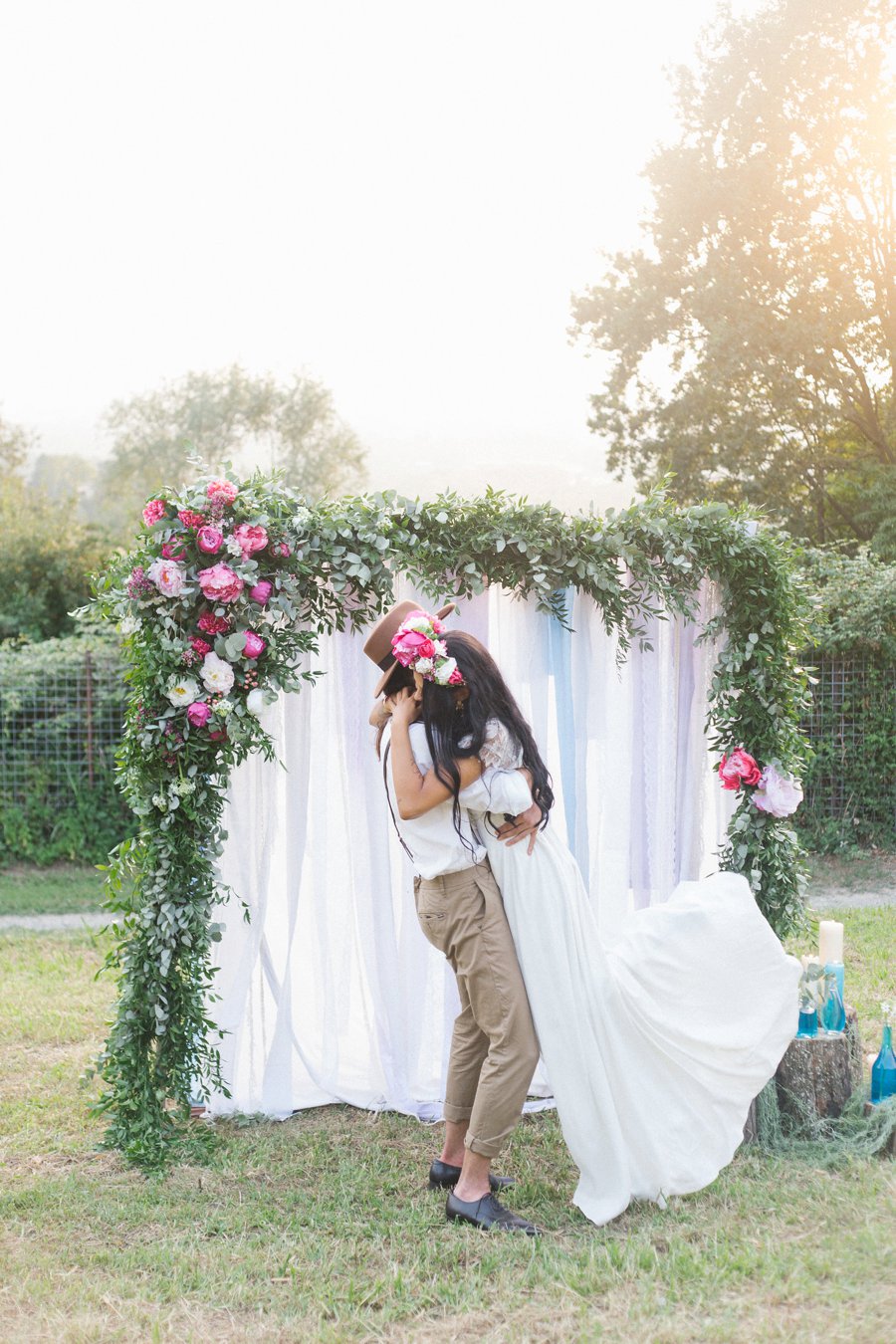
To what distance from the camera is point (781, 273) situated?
55.1ft

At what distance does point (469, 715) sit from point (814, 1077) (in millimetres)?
1921

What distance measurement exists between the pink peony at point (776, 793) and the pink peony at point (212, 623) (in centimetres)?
217

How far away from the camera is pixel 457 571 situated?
14.1ft

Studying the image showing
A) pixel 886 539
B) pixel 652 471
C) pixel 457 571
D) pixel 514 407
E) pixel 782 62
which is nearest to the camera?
pixel 457 571

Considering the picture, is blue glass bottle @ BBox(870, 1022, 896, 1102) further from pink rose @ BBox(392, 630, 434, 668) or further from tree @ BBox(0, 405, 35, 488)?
tree @ BBox(0, 405, 35, 488)

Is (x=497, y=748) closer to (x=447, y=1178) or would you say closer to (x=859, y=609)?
(x=447, y=1178)

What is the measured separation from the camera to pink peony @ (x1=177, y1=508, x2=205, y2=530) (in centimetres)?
397

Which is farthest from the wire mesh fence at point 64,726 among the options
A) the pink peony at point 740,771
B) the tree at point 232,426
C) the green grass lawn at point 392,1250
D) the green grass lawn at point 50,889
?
the tree at point 232,426

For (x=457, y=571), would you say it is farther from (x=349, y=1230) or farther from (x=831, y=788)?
(x=831, y=788)

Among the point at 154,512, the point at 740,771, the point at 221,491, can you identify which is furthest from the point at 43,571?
the point at 740,771

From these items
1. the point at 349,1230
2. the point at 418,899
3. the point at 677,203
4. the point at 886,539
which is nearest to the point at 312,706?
the point at 418,899

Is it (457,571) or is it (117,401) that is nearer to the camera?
(457,571)

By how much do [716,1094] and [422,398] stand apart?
77.3 metres

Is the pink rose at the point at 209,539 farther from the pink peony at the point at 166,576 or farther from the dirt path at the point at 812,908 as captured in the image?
the dirt path at the point at 812,908
